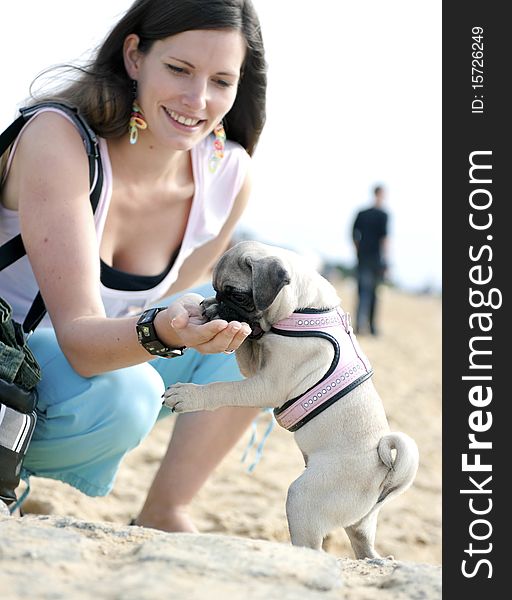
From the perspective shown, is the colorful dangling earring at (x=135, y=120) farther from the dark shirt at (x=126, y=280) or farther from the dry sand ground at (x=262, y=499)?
the dry sand ground at (x=262, y=499)

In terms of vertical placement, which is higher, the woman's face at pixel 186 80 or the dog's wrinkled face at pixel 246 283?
the woman's face at pixel 186 80

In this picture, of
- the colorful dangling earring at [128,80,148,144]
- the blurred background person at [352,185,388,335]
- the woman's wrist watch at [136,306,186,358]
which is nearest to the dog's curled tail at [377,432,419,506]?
the woman's wrist watch at [136,306,186,358]

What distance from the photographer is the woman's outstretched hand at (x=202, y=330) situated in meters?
2.15

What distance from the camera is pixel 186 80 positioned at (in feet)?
9.31

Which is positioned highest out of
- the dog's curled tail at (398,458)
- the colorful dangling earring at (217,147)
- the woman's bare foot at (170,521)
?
the colorful dangling earring at (217,147)

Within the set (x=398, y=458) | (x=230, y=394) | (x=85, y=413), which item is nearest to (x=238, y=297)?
(x=230, y=394)

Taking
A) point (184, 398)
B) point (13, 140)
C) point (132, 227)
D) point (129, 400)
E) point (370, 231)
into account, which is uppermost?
point (370, 231)

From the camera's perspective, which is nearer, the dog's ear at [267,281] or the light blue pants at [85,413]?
the dog's ear at [267,281]

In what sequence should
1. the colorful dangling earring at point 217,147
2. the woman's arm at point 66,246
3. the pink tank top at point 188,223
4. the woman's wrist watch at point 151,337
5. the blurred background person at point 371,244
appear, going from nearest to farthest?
the woman's wrist watch at point 151,337 → the woman's arm at point 66,246 → the pink tank top at point 188,223 → the colorful dangling earring at point 217,147 → the blurred background person at point 371,244

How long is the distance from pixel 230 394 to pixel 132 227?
1.23 meters

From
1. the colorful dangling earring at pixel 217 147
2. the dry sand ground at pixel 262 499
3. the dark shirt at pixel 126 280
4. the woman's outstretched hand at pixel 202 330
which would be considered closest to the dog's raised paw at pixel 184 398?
the woman's outstretched hand at pixel 202 330

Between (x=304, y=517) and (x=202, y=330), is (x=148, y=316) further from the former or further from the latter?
(x=304, y=517)

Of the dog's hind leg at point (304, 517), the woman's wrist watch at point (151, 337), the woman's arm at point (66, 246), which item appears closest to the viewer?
the dog's hind leg at point (304, 517)

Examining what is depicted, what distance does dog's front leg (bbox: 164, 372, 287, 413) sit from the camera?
2.15 metres
